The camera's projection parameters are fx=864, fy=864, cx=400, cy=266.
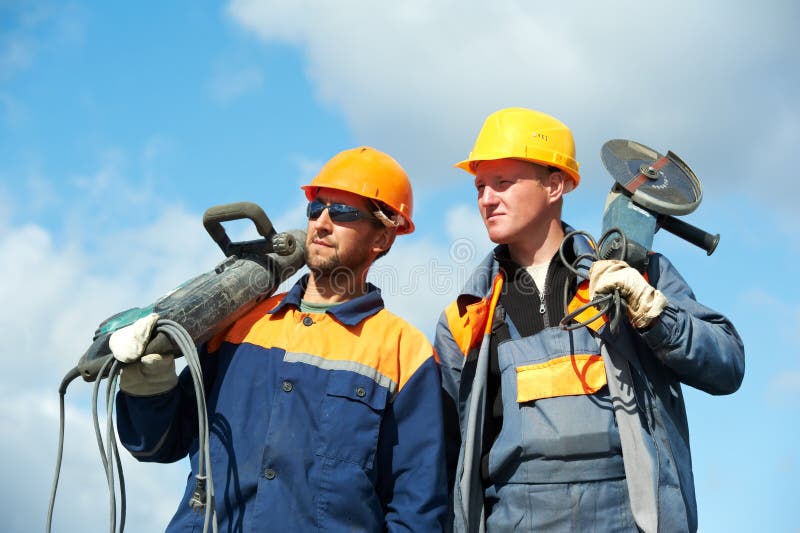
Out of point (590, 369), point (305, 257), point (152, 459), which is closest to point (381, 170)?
point (305, 257)

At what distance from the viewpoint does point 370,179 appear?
4.95 meters

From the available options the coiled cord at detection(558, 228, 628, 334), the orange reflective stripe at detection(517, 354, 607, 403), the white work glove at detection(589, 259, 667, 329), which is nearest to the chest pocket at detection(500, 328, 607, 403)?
the orange reflective stripe at detection(517, 354, 607, 403)

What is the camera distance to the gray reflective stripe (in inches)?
169

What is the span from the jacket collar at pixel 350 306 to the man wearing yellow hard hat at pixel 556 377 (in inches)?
16.6

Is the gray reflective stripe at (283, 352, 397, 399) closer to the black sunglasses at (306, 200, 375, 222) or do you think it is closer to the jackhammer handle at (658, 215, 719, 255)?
the black sunglasses at (306, 200, 375, 222)

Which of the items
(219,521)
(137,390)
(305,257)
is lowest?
(219,521)

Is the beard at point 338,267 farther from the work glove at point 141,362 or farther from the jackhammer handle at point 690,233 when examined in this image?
the jackhammer handle at point 690,233

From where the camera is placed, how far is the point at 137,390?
422 cm

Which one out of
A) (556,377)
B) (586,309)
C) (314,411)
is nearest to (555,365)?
(556,377)

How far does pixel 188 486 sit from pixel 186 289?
98cm

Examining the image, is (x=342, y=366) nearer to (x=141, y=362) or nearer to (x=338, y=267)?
(x=338, y=267)

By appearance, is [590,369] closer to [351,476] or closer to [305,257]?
[351,476]

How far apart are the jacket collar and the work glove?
666 mm

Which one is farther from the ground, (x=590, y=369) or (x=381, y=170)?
(x=381, y=170)
